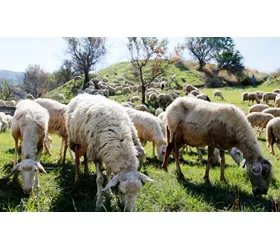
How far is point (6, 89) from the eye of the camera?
43062 millimetres

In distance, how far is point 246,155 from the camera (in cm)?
607

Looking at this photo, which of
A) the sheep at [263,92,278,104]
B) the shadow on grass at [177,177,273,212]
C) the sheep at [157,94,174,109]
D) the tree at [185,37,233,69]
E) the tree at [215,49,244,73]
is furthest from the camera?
the sheep at [263,92,278,104]

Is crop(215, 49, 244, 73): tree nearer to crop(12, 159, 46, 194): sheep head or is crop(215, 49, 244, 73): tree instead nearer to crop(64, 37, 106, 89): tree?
crop(64, 37, 106, 89): tree

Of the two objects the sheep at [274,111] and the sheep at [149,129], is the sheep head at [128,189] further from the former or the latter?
the sheep at [274,111]

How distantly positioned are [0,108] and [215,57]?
1535 cm

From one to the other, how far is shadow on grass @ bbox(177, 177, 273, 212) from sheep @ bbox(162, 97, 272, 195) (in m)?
0.34

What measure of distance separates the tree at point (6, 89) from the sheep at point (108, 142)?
41.4 metres

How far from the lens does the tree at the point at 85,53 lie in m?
20.0

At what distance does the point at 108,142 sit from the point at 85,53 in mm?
19395

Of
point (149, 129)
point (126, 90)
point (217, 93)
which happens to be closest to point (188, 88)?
point (217, 93)

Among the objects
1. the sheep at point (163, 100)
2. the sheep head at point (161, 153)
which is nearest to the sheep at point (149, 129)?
the sheep head at point (161, 153)

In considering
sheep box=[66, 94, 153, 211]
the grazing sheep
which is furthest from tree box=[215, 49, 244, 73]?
sheep box=[66, 94, 153, 211]

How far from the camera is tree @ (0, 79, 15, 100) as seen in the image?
42.2m

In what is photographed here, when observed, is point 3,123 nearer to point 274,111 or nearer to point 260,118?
point 260,118
